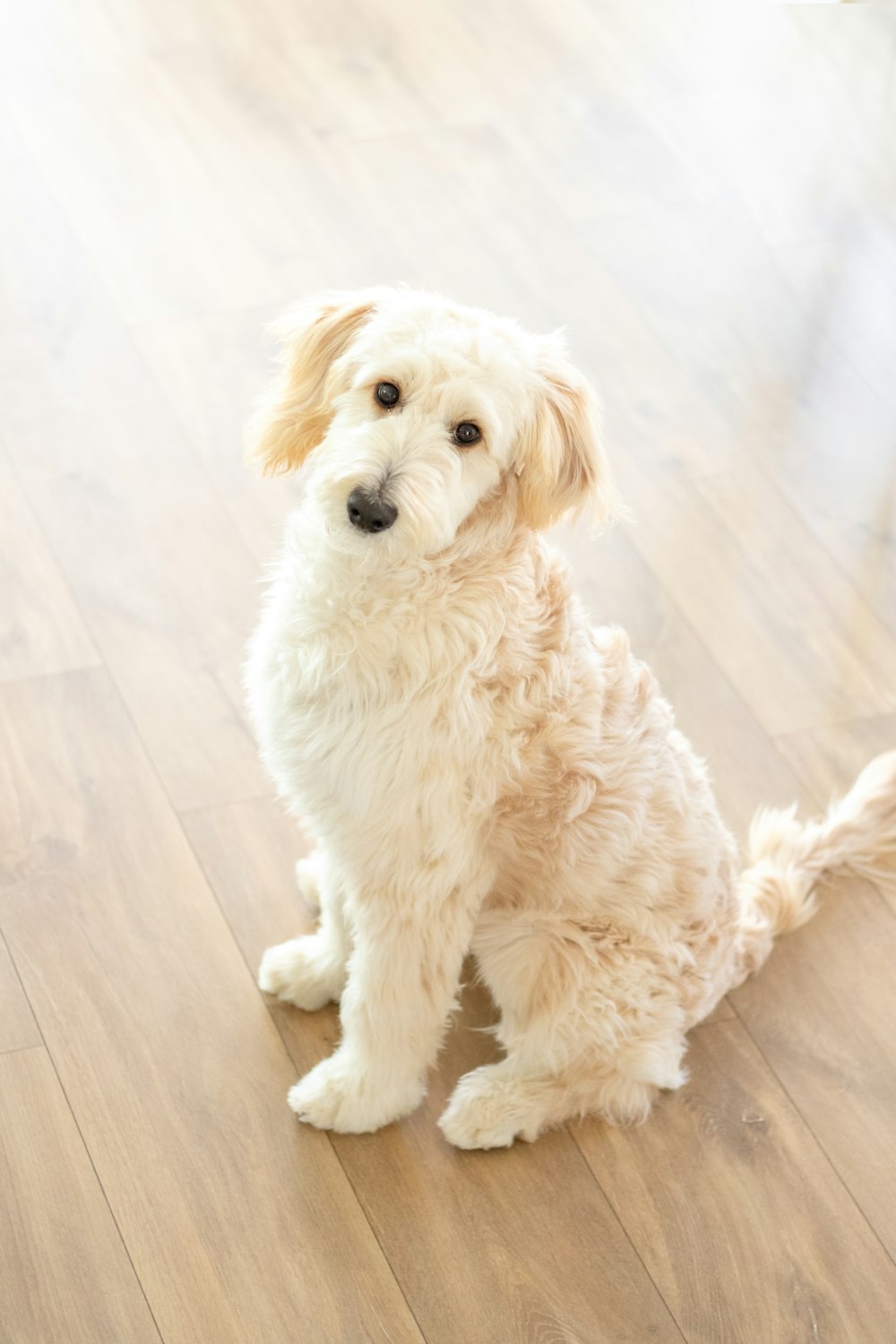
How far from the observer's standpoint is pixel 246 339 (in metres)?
3.23

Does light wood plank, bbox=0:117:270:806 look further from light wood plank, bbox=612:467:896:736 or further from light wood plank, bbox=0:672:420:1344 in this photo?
light wood plank, bbox=612:467:896:736

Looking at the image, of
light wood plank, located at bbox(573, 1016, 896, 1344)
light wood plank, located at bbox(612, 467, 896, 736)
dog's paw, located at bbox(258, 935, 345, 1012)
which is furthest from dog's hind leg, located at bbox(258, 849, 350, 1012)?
light wood plank, located at bbox(612, 467, 896, 736)

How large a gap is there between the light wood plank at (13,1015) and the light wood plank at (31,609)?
0.59m

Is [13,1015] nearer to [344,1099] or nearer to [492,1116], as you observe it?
[344,1099]

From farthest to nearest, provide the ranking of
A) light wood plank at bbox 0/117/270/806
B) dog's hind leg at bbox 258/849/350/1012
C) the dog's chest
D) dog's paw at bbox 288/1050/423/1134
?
1. light wood plank at bbox 0/117/270/806
2. dog's hind leg at bbox 258/849/350/1012
3. dog's paw at bbox 288/1050/423/1134
4. the dog's chest

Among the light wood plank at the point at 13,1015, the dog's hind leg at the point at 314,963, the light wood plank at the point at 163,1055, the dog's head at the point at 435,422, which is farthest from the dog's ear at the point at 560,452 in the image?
the light wood plank at the point at 13,1015

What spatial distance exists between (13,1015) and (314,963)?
1.43ft

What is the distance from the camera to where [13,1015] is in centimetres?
213

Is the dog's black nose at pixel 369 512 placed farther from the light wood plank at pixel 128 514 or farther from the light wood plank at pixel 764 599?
the light wood plank at pixel 764 599

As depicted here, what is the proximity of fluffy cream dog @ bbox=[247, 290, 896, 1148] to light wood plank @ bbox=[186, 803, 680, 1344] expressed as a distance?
0.05 metres

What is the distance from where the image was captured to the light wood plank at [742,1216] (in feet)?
6.59

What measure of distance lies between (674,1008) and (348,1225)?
21.0 inches

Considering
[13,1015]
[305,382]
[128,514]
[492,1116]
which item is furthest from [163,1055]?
[128,514]

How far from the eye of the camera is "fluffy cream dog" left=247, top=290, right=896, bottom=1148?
1.74 meters
